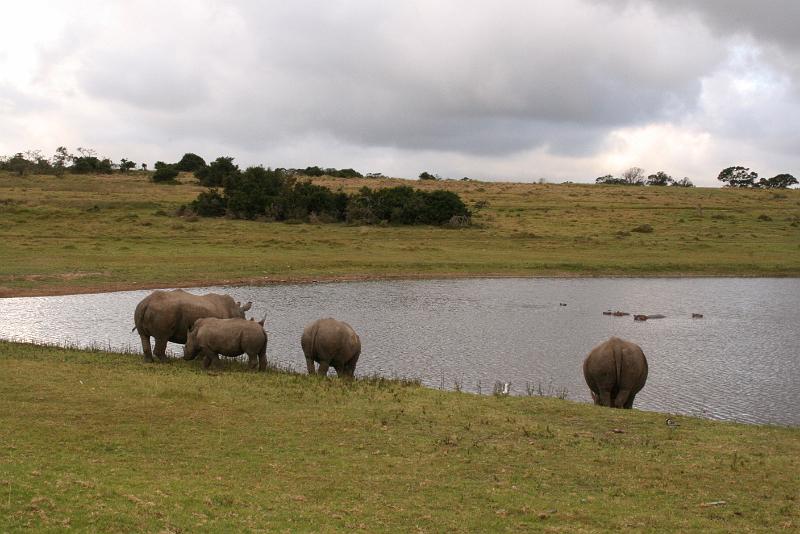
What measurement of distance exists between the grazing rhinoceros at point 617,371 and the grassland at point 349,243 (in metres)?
25.3

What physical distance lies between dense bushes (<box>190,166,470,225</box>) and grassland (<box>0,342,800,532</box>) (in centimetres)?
4431

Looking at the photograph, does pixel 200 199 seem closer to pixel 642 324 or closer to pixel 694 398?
pixel 642 324

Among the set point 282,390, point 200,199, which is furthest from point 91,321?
point 200,199

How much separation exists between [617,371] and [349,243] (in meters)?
36.1

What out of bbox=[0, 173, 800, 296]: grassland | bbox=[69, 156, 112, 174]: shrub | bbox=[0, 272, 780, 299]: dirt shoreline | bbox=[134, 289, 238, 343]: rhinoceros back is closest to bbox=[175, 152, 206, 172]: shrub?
bbox=[69, 156, 112, 174]: shrub

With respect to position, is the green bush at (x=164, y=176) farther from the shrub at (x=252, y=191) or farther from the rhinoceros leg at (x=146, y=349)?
the rhinoceros leg at (x=146, y=349)

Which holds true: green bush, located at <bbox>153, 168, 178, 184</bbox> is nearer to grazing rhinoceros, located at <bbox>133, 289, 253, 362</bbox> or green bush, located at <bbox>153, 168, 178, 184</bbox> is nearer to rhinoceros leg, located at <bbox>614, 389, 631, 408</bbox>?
grazing rhinoceros, located at <bbox>133, 289, 253, 362</bbox>

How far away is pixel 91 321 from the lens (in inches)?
1031

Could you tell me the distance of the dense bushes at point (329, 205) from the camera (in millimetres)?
59094

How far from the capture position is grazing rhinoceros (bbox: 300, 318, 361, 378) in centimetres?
1653

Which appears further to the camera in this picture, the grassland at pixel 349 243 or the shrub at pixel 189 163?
the shrub at pixel 189 163

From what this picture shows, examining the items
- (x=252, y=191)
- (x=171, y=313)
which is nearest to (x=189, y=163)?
(x=252, y=191)

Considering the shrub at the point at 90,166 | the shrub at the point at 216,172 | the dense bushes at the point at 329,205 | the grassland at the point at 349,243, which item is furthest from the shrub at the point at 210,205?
the shrub at the point at 90,166

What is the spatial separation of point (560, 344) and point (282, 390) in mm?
11974
